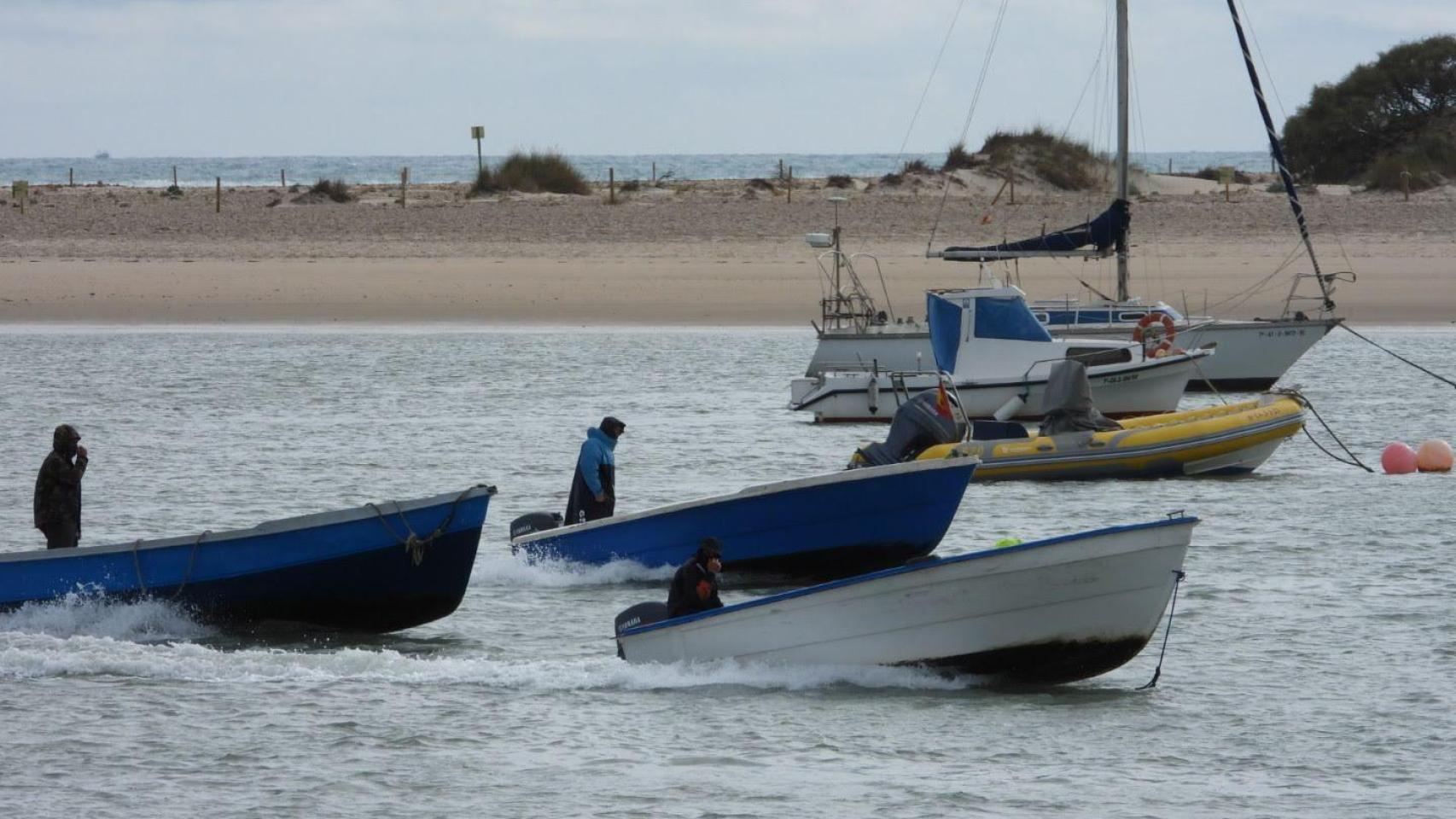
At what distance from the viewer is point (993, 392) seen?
2459 centimetres

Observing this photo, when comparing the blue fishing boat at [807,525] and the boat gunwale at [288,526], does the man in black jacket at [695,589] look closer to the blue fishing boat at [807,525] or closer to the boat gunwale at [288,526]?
the boat gunwale at [288,526]

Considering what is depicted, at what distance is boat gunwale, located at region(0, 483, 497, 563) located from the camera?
1309 centimetres

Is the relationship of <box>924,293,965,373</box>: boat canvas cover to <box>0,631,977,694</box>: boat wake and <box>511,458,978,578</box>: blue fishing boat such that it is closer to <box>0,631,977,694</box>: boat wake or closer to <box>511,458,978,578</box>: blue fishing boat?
<box>511,458,978,578</box>: blue fishing boat

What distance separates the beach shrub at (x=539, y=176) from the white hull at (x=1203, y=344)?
27.7 m

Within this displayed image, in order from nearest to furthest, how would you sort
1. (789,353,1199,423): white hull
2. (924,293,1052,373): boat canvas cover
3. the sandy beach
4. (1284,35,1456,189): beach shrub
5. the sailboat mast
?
(789,353,1199,423): white hull → (924,293,1052,373): boat canvas cover → the sailboat mast → the sandy beach → (1284,35,1456,189): beach shrub

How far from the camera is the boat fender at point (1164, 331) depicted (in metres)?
25.2

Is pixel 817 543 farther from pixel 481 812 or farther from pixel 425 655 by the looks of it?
pixel 481 812

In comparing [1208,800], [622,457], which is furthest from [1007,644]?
[622,457]

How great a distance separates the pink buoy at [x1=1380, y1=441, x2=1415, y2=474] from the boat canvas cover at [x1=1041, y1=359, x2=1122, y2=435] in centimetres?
318

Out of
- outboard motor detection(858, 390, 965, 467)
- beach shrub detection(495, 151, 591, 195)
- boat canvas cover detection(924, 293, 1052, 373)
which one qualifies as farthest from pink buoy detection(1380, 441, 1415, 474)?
beach shrub detection(495, 151, 591, 195)

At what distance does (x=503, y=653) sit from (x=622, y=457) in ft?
30.0

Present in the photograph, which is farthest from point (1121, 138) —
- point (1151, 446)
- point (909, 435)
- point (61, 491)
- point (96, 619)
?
point (96, 619)

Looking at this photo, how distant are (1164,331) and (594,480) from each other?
12.8 metres

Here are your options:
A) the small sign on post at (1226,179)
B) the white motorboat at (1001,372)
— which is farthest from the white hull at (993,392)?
the small sign on post at (1226,179)
